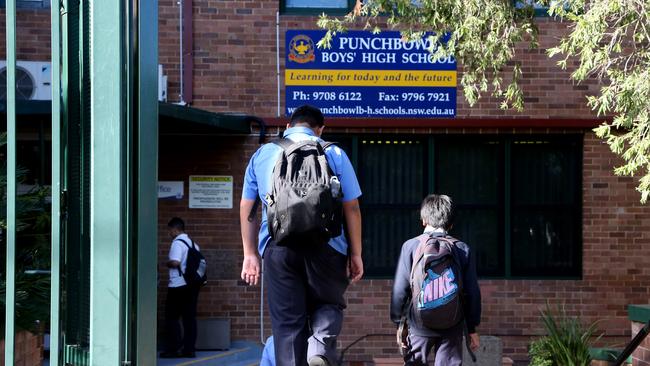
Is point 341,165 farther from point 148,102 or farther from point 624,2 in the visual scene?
point 624,2

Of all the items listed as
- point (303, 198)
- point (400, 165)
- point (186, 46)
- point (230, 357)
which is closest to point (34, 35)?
point (186, 46)

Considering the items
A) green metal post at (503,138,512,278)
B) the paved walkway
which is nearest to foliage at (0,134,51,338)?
the paved walkway

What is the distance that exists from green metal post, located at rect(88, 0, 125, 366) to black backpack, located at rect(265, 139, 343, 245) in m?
1.76

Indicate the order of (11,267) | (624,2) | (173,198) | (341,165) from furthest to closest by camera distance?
(173,198) → (624,2) → (341,165) → (11,267)

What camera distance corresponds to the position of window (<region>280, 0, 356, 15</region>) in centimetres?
1199

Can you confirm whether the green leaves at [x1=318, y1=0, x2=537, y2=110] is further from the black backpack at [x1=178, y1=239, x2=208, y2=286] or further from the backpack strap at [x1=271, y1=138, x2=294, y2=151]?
the black backpack at [x1=178, y1=239, x2=208, y2=286]

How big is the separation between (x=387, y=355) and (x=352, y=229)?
7445 mm

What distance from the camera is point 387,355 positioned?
1201 cm

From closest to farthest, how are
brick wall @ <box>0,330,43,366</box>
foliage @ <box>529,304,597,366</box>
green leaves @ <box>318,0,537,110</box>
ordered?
brick wall @ <box>0,330,43,366</box> → green leaves @ <box>318,0,537,110</box> → foliage @ <box>529,304,597,366</box>

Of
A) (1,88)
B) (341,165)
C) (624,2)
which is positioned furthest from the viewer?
(1,88)

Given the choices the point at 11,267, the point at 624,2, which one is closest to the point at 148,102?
the point at 11,267

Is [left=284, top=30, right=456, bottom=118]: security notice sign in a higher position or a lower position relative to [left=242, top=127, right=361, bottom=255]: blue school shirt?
higher

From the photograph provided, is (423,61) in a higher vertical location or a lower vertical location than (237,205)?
higher

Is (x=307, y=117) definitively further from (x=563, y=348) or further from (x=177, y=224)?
(x=177, y=224)
